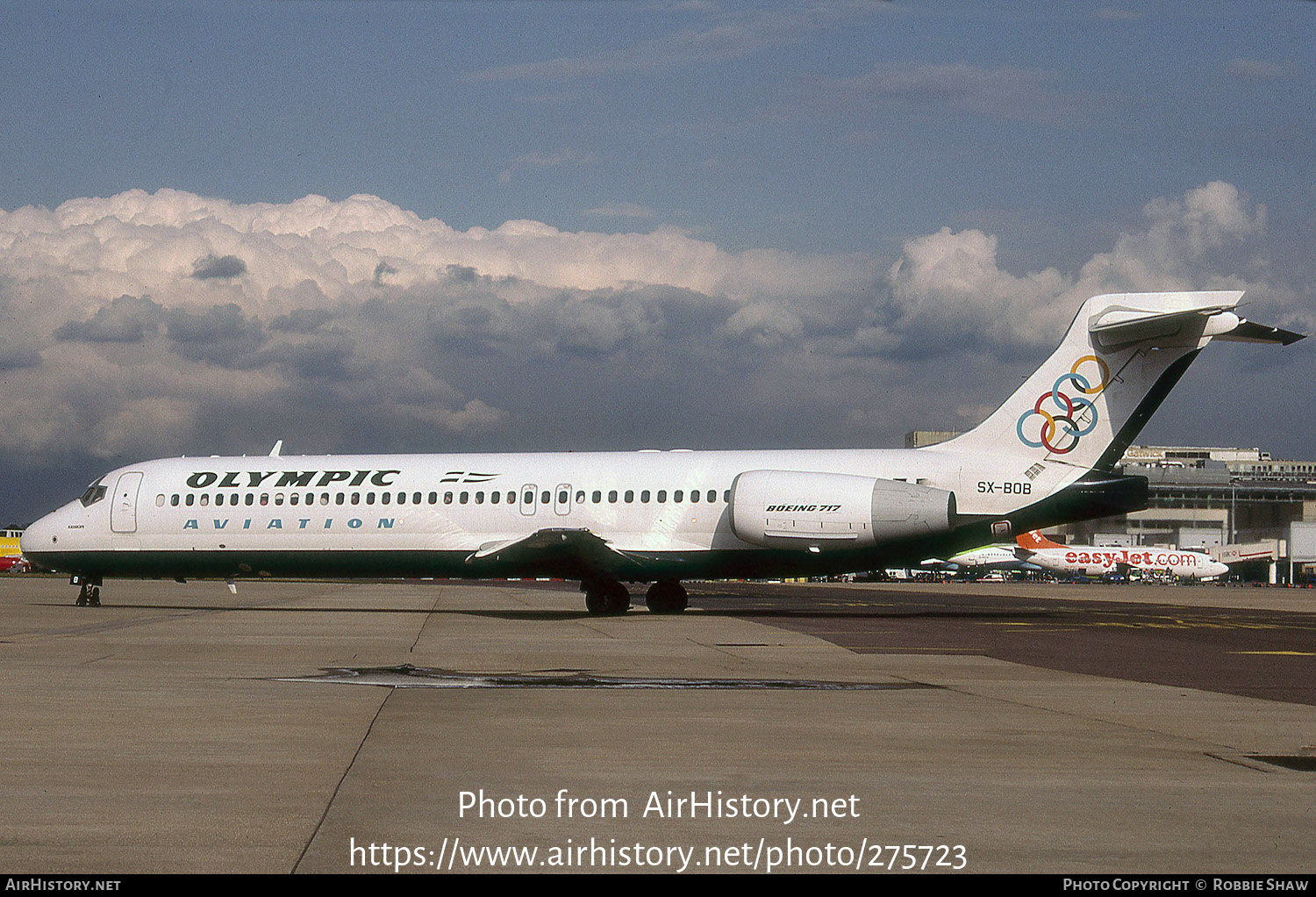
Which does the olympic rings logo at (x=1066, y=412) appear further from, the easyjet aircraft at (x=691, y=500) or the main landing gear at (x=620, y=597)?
the main landing gear at (x=620, y=597)

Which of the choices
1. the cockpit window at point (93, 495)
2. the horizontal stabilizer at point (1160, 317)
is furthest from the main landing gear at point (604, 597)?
the cockpit window at point (93, 495)

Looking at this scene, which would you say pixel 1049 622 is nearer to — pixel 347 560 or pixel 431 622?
pixel 431 622

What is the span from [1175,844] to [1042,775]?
200 cm

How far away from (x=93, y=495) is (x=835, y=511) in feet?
62.3

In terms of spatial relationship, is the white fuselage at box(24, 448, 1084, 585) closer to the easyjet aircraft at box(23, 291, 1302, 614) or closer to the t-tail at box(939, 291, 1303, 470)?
the easyjet aircraft at box(23, 291, 1302, 614)

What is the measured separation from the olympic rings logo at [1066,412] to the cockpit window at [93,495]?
2272 cm

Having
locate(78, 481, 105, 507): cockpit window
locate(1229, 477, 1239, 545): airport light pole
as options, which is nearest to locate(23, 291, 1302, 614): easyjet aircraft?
locate(78, 481, 105, 507): cockpit window

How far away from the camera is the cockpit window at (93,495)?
3312cm

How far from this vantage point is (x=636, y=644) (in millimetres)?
20375

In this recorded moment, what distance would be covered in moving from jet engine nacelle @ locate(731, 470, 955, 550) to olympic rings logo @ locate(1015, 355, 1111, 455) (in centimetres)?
246

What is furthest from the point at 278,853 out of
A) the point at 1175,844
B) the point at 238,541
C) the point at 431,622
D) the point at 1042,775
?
the point at 238,541

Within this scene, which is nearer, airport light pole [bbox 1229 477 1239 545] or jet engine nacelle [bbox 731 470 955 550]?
jet engine nacelle [bbox 731 470 955 550]

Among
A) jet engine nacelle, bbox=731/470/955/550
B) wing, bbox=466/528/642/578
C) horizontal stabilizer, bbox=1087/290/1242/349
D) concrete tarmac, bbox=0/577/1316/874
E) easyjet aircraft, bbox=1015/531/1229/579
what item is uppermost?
horizontal stabilizer, bbox=1087/290/1242/349

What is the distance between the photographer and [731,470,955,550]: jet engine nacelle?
92.1 feet
